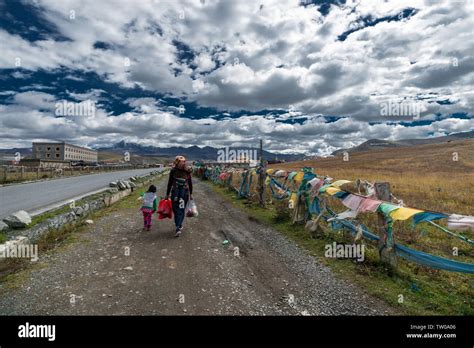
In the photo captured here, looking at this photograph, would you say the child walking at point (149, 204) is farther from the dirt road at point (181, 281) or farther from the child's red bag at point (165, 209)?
the dirt road at point (181, 281)

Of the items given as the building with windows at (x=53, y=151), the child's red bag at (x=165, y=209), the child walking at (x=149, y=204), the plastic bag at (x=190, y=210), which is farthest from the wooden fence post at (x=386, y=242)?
the building with windows at (x=53, y=151)

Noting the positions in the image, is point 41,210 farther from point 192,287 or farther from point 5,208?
point 192,287

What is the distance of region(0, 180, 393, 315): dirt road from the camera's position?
168 inches

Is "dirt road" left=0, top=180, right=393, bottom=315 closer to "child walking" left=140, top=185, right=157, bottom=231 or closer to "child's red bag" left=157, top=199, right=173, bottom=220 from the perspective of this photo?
"child's red bag" left=157, top=199, right=173, bottom=220

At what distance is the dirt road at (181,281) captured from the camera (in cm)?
427

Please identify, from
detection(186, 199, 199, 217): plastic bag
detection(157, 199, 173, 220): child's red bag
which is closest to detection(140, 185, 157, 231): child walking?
detection(157, 199, 173, 220): child's red bag

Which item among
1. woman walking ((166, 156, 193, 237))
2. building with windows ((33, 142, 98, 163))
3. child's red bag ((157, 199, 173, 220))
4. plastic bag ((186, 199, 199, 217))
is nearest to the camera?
woman walking ((166, 156, 193, 237))

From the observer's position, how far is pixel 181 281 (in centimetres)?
515

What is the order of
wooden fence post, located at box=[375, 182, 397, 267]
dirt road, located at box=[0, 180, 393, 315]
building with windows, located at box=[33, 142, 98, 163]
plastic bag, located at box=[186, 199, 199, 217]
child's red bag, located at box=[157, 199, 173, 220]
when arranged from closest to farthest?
dirt road, located at box=[0, 180, 393, 315]
wooden fence post, located at box=[375, 182, 397, 267]
child's red bag, located at box=[157, 199, 173, 220]
plastic bag, located at box=[186, 199, 199, 217]
building with windows, located at box=[33, 142, 98, 163]

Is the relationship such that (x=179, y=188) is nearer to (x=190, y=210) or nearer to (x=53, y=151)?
(x=190, y=210)

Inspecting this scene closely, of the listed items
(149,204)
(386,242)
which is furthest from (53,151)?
(386,242)
